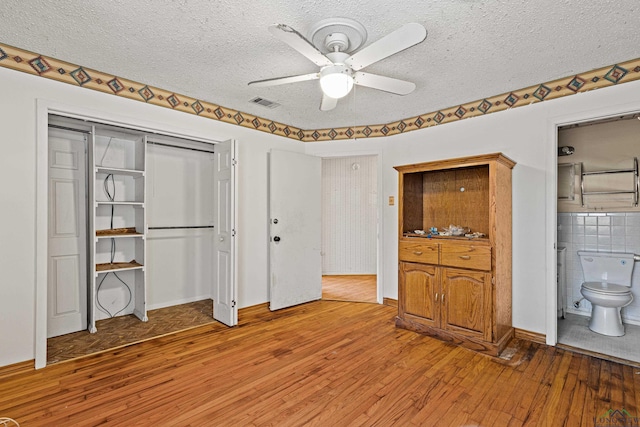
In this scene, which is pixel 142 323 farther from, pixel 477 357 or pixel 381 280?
pixel 477 357

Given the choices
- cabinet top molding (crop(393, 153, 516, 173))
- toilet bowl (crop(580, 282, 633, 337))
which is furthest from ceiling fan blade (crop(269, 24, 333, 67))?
toilet bowl (crop(580, 282, 633, 337))

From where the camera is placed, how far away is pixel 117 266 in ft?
10.9

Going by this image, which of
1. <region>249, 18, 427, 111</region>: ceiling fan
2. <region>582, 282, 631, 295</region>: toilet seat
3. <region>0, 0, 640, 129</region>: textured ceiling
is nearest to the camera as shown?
<region>249, 18, 427, 111</region>: ceiling fan

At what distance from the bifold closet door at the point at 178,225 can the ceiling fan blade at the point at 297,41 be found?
9.10 feet

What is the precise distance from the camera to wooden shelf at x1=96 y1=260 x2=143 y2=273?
3.15 m

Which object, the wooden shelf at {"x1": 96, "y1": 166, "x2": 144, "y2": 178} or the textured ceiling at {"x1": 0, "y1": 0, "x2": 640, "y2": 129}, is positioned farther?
the wooden shelf at {"x1": 96, "y1": 166, "x2": 144, "y2": 178}

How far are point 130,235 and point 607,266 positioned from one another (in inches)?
203

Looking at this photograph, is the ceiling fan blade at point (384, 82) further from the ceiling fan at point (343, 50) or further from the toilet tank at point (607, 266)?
the toilet tank at point (607, 266)

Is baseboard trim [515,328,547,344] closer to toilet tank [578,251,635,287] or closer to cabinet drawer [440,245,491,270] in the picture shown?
cabinet drawer [440,245,491,270]

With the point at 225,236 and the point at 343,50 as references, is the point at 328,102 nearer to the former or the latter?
the point at 343,50

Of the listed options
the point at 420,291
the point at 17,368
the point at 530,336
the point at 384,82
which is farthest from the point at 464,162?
the point at 17,368

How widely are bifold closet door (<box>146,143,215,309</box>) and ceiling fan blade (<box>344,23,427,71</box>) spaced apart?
9.47 ft

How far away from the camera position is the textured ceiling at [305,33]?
182 cm

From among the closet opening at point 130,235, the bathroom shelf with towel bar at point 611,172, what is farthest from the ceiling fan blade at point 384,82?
the bathroom shelf with towel bar at point 611,172
